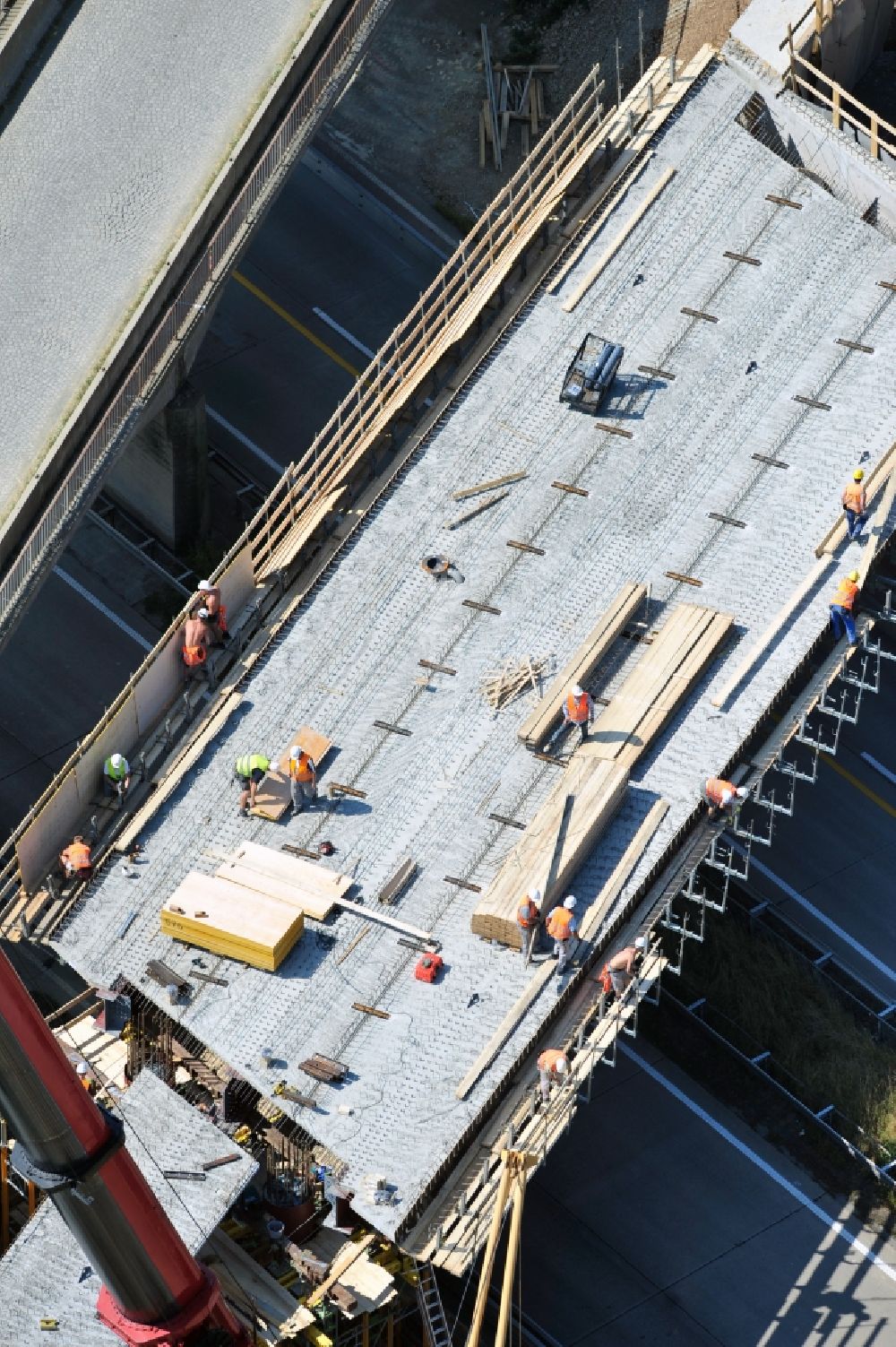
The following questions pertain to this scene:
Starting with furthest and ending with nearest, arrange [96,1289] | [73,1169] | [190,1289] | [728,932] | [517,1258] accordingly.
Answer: [728,932], [517,1258], [96,1289], [190,1289], [73,1169]

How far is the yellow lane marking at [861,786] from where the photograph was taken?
70.4 metres

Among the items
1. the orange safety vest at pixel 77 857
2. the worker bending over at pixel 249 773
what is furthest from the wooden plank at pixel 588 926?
the orange safety vest at pixel 77 857

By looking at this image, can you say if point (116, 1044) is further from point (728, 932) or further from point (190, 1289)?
point (728, 932)

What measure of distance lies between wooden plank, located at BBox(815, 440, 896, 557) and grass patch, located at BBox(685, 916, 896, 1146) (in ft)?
26.7

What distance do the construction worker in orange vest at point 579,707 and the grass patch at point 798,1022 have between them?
6300 mm

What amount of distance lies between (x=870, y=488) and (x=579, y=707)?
8592 millimetres

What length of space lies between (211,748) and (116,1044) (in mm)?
6701

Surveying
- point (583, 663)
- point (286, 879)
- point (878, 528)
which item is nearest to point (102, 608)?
point (286, 879)

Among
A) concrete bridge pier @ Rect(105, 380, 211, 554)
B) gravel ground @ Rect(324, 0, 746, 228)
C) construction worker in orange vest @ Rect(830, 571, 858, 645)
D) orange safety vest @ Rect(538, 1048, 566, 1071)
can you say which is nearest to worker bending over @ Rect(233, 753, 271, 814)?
orange safety vest @ Rect(538, 1048, 566, 1071)

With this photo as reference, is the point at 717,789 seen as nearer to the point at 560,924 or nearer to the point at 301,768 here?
the point at 560,924

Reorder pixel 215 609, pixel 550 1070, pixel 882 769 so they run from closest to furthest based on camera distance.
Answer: pixel 550 1070
pixel 215 609
pixel 882 769

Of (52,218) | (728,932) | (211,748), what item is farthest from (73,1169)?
(52,218)

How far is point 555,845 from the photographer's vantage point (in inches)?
2432

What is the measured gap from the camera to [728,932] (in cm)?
6756
